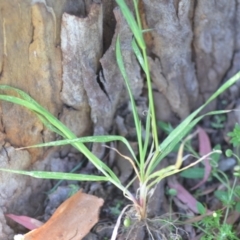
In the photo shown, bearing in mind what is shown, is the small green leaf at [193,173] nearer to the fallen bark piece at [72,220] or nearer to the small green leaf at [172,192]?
the small green leaf at [172,192]

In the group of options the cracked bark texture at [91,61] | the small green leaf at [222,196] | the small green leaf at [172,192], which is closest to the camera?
the cracked bark texture at [91,61]

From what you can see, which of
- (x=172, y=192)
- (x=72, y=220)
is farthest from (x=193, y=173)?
(x=72, y=220)

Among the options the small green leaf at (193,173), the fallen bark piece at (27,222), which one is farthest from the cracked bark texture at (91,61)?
the small green leaf at (193,173)

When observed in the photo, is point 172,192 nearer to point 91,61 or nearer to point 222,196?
point 222,196

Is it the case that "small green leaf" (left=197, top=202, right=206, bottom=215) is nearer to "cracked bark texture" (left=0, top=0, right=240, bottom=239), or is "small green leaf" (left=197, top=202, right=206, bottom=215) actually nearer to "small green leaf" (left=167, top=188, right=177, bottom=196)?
"small green leaf" (left=167, top=188, right=177, bottom=196)

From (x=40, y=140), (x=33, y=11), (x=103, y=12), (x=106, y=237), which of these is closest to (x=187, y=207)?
(x=106, y=237)

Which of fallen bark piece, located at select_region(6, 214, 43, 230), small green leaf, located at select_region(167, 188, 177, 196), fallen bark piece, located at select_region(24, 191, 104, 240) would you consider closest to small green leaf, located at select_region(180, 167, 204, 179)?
small green leaf, located at select_region(167, 188, 177, 196)
